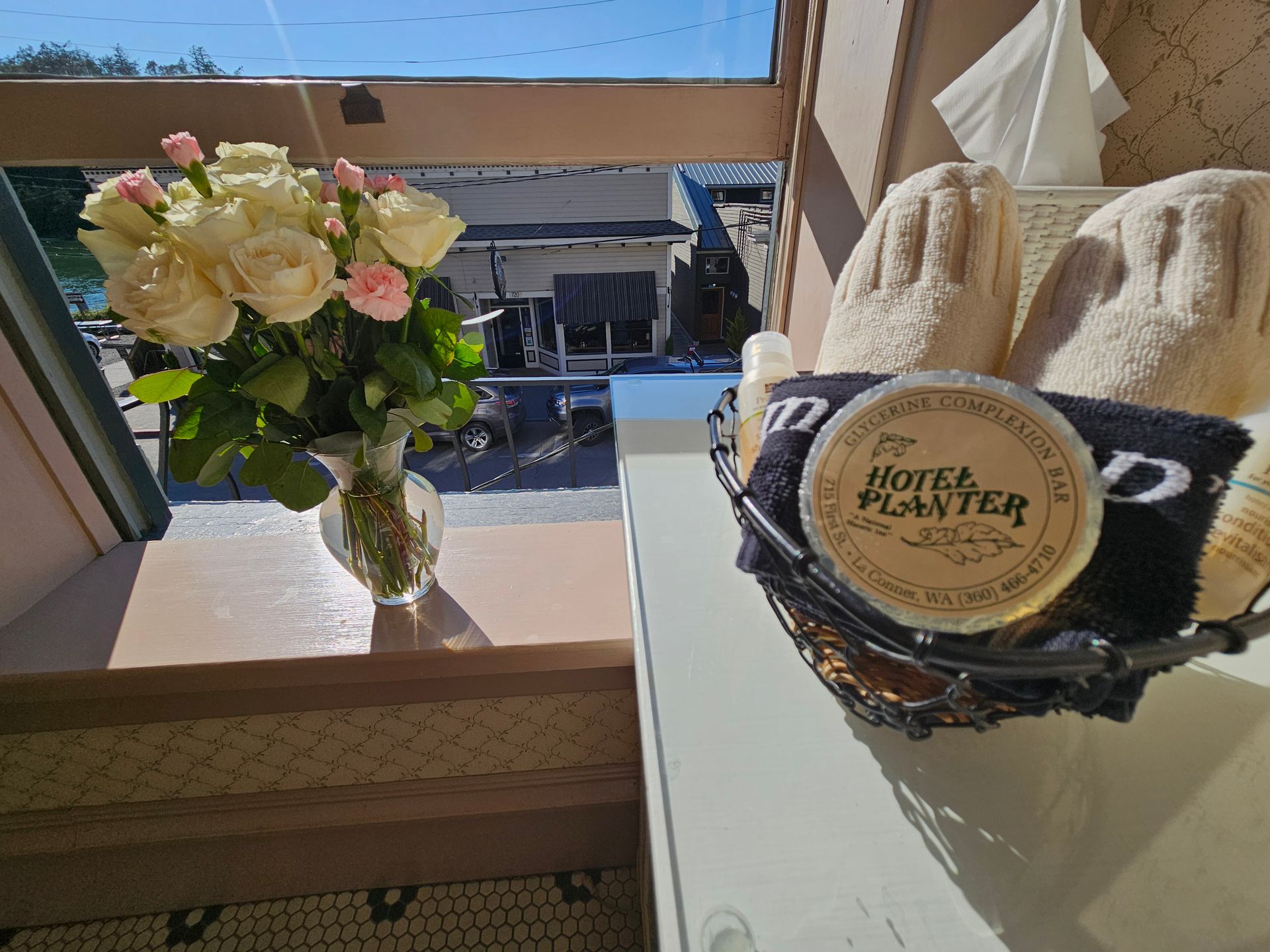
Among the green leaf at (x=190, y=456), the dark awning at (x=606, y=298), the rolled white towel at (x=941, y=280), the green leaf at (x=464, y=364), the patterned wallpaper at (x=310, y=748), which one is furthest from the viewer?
the dark awning at (x=606, y=298)

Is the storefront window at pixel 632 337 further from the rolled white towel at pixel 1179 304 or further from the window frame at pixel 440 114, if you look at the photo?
the rolled white towel at pixel 1179 304

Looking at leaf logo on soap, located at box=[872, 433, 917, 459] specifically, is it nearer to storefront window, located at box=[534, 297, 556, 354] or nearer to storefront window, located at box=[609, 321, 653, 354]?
storefront window, located at box=[534, 297, 556, 354]

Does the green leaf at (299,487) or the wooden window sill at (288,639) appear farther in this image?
the wooden window sill at (288,639)

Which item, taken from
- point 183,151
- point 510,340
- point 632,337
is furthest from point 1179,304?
point 632,337

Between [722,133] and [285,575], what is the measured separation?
0.90 meters

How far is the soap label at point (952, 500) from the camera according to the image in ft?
0.76

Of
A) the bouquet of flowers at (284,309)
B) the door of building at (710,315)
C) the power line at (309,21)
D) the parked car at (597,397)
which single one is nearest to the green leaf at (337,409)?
the bouquet of flowers at (284,309)

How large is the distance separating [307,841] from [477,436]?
2364 mm

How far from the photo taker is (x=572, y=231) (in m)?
2.03

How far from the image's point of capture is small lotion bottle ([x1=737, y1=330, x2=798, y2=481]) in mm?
428

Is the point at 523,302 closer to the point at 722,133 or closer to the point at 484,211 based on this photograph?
the point at 484,211

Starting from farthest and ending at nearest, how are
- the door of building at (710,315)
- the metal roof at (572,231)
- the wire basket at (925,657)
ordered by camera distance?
the door of building at (710,315) < the metal roof at (572,231) < the wire basket at (925,657)

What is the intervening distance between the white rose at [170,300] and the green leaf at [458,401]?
7.1 inches

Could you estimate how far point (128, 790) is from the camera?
2.52 feet
